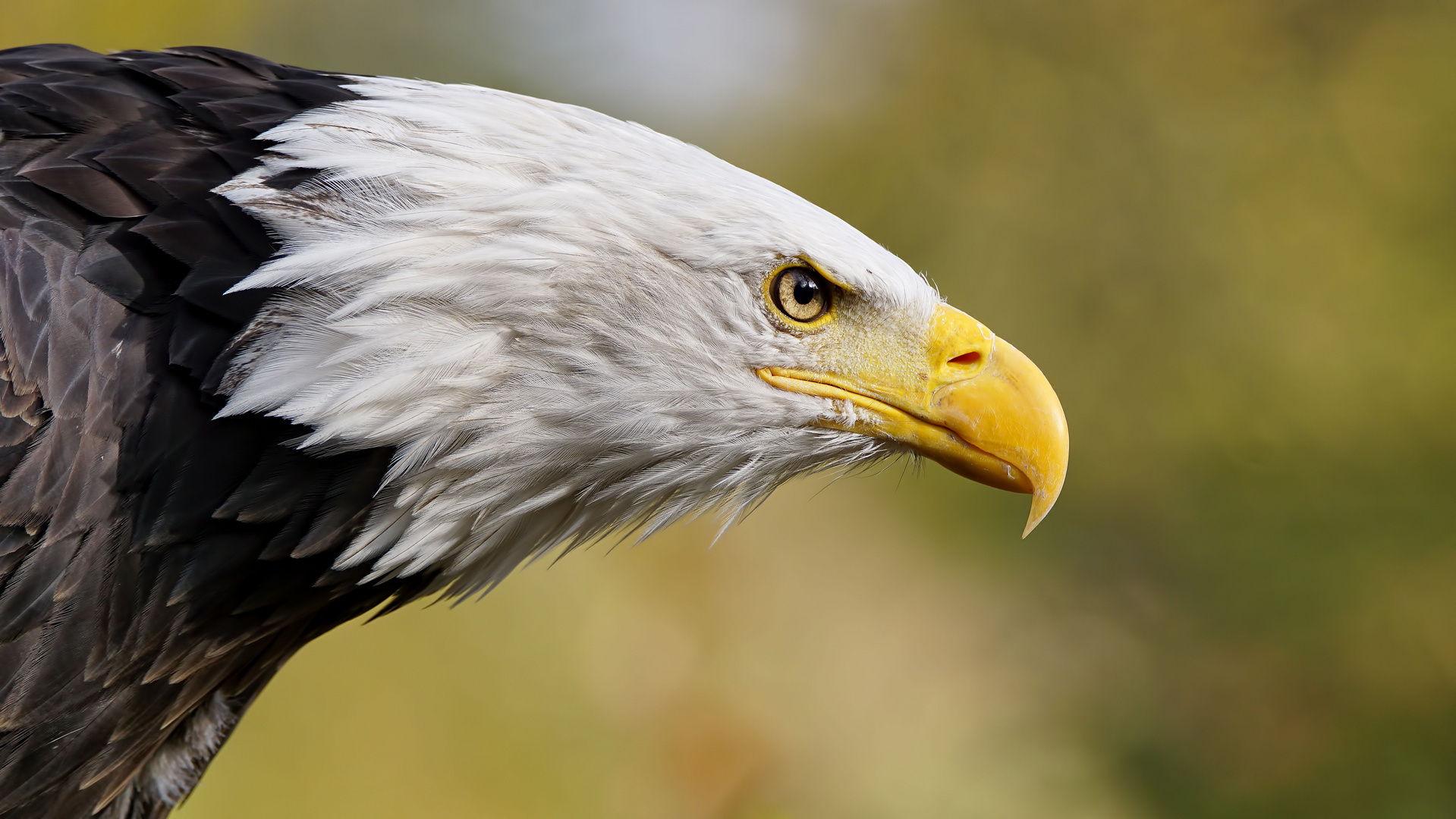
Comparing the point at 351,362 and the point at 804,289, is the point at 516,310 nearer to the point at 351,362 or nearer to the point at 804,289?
the point at 351,362

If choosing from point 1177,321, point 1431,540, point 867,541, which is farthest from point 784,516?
point 1431,540

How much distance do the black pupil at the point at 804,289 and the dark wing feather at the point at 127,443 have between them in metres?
0.59

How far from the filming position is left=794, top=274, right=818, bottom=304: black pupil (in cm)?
135

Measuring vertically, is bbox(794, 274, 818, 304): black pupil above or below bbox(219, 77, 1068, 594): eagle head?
above

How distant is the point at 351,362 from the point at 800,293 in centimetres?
58

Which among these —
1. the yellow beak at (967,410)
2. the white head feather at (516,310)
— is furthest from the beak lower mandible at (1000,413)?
the white head feather at (516,310)

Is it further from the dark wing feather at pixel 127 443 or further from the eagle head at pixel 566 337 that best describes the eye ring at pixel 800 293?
the dark wing feather at pixel 127 443

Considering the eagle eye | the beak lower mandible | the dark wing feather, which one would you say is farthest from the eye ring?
the dark wing feather

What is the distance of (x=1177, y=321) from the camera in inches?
187

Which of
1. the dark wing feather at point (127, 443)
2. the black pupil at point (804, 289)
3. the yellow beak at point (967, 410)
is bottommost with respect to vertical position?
the dark wing feather at point (127, 443)

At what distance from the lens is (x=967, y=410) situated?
4.64ft

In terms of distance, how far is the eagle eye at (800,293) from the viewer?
1.35m

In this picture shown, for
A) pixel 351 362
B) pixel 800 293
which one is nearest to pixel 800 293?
pixel 800 293

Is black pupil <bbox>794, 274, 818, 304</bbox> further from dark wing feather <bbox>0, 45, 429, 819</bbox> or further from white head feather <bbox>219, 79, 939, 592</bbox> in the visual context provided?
dark wing feather <bbox>0, 45, 429, 819</bbox>
